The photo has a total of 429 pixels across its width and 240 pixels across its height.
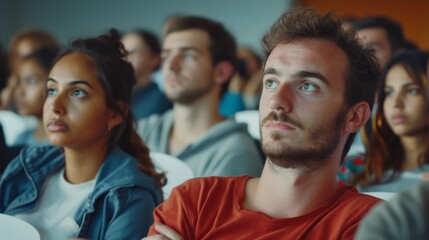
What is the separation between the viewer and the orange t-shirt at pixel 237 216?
4.48 feet

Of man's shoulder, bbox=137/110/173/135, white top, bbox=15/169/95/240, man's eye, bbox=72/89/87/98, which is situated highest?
man's eye, bbox=72/89/87/98

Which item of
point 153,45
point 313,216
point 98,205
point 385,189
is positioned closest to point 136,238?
point 98,205

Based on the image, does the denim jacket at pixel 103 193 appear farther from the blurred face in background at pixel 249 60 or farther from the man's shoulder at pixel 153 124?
the blurred face in background at pixel 249 60

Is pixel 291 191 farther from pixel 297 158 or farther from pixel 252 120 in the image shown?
pixel 252 120

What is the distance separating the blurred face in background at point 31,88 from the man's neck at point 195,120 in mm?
767

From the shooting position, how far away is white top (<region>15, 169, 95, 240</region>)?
71.3 inches

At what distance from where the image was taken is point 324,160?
57.6 inches

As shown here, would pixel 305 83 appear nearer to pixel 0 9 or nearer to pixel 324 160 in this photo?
pixel 324 160

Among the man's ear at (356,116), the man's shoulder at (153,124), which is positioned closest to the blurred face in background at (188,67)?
the man's shoulder at (153,124)

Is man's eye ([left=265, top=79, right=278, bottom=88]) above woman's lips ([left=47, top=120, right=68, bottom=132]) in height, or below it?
above

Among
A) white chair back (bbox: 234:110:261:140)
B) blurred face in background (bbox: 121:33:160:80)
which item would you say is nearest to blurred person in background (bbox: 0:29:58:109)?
blurred face in background (bbox: 121:33:160:80)

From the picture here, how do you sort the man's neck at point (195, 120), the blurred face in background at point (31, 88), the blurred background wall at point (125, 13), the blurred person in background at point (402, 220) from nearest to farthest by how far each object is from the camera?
the blurred person in background at point (402, 220)
the man's neck at point (195, 120)
the blurred face in background at point (31, 88)
the blurred background wall at point (125, 13)

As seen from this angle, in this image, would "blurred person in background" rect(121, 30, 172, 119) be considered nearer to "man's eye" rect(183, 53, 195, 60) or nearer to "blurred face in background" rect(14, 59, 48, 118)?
"blurred face in background" rect(14, 59, 48, 118)

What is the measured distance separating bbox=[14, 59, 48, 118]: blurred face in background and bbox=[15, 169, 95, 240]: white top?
1353 millimetres
